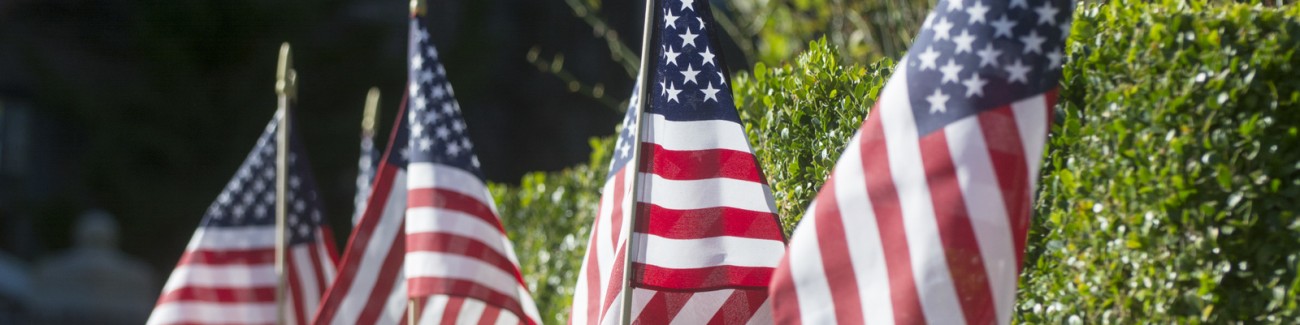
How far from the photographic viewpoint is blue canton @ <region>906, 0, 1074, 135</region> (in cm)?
288

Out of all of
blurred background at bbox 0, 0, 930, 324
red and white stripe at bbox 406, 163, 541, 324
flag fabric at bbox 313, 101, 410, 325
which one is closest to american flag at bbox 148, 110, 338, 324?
flag fabric at bbox 313, 101, 410, 325

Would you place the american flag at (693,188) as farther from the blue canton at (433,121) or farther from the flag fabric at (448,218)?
the blue canton at (433,121)

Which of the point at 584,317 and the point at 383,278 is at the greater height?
the point at 584,317

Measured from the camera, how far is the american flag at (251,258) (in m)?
6.86

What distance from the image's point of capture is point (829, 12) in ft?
26.1

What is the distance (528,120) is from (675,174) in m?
16.6

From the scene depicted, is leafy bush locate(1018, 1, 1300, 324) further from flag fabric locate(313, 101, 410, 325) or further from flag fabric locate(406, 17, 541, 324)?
flag fabric locate(313, 101, 410, 325)

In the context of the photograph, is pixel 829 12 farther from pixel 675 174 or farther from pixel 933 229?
pixel 933 229

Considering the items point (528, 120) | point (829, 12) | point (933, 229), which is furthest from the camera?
point (528, 120)

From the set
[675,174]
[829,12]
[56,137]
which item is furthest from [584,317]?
[56,137]

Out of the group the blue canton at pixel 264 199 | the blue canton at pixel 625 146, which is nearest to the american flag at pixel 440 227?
the blue canton at pixel 625 146

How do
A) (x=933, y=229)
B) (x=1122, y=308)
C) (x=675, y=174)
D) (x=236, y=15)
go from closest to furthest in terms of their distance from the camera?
(x=933, y=229), (x=1122, y=308), (x=675, y=174), (x=236, y=15)

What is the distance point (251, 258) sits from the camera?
6938 millimetres

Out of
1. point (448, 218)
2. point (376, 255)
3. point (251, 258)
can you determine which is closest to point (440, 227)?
point (448, 218)
